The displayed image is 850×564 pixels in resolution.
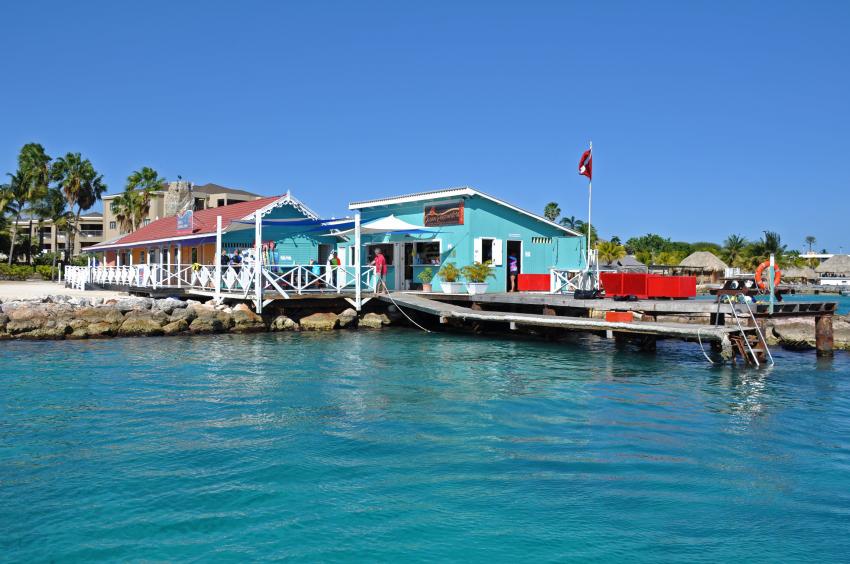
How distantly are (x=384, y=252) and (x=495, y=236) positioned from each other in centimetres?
503

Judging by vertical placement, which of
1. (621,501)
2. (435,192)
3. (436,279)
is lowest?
(621,501)

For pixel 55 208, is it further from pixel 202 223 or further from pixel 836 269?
pixel 836 269

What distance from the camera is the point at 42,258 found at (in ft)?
203

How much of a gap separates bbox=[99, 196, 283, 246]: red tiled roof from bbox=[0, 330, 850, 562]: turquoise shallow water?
49.0 ft

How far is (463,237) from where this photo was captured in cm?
2442

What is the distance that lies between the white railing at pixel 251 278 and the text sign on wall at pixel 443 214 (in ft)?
9.76

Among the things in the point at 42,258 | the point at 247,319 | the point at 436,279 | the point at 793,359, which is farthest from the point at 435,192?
the point at 42,258

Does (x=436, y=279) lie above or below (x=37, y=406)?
above

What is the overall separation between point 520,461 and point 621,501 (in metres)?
1.46

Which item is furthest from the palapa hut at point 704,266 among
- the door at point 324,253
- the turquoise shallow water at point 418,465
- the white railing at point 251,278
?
the turquoise shallow water at point 418,465

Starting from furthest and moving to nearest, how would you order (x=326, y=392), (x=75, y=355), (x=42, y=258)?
(x=42, y=258)
(x=75, y=355)
(x=326, y=392)

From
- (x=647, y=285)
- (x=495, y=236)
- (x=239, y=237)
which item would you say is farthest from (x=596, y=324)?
(x=239, y=237)

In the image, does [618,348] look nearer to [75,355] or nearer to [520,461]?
[520,461]

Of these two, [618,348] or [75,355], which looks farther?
[618,348]
